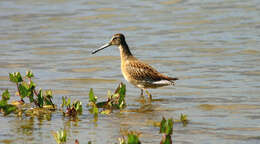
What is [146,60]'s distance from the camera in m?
14.5

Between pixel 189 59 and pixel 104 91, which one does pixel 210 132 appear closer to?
pixel 104 91

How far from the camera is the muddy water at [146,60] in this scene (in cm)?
813

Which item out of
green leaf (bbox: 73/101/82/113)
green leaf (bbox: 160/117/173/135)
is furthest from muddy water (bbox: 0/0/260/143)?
green leaf (bbox: 160/117/173/135)

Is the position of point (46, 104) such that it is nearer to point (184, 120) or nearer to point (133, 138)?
point (184, 120)

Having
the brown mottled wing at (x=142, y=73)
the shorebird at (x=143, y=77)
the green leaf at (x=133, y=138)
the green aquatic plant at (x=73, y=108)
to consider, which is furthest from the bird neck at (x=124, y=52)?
the green leaf at (x=133, y=138)

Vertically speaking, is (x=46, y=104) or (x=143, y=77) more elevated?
(x=143, y=77)

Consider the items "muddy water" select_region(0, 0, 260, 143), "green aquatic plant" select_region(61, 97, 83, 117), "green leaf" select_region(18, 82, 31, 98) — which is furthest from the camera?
"green leaf" select_region(18, 82, 31, 98)

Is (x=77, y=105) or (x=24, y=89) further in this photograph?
(x=24, y=89)

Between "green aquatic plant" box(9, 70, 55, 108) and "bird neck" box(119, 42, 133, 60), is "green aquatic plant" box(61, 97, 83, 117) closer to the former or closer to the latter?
"green aquatic plant" box(9, 70, 55, 108)

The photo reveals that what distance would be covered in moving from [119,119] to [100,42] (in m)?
8.05

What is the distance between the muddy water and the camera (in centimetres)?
813

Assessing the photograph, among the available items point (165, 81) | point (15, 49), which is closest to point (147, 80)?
point (165, 81)

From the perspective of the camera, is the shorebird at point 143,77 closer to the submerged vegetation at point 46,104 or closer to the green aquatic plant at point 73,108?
the submerged vegetation at point 46,104

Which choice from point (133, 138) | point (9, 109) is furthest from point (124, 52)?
point (133, 138)
